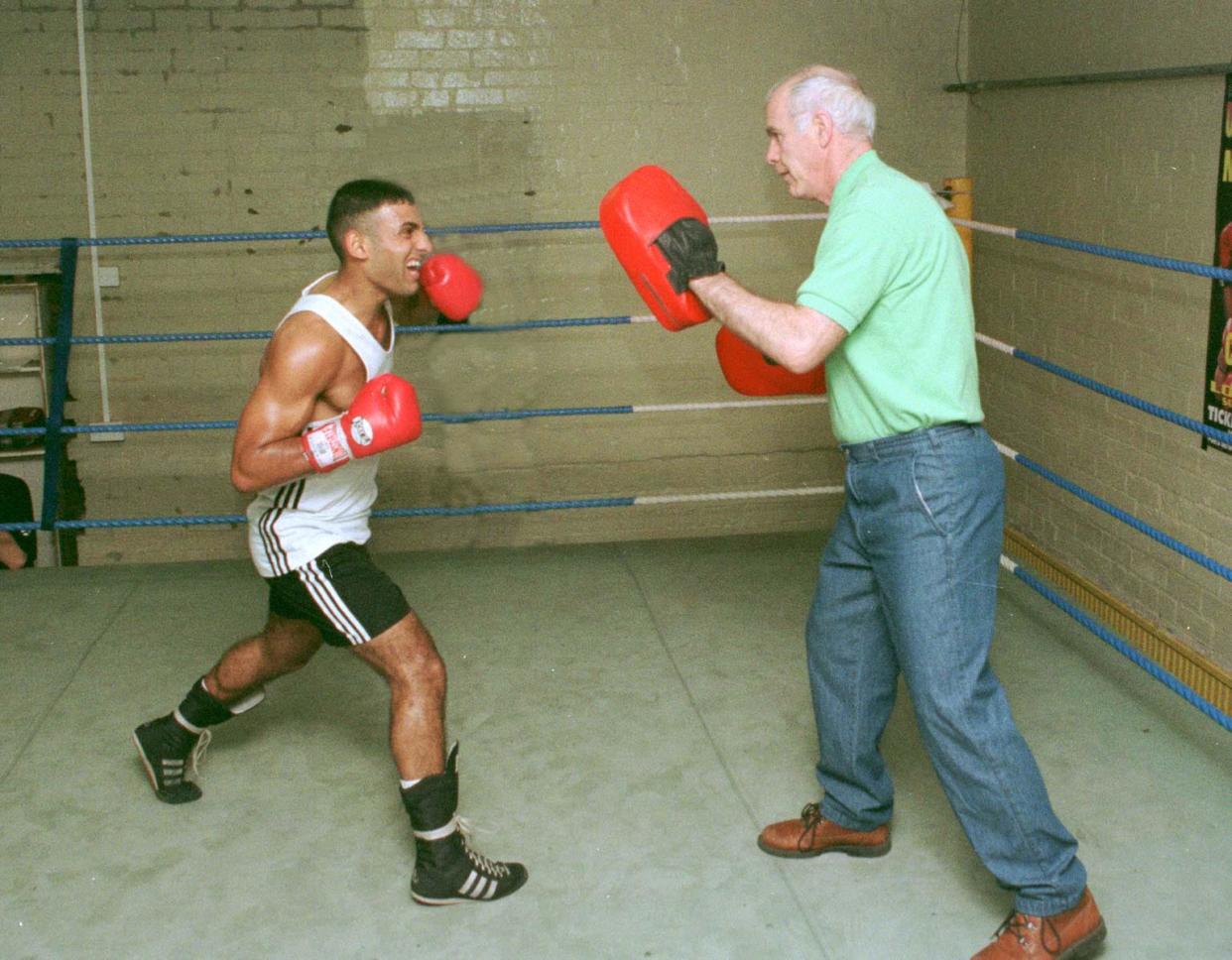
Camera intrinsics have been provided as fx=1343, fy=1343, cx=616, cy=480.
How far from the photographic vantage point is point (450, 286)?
2691mm

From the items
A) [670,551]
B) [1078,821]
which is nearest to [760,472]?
[670,551]

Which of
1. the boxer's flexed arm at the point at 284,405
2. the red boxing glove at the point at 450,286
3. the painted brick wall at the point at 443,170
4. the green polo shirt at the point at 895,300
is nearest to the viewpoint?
the green polo shirt at the point at 895,300

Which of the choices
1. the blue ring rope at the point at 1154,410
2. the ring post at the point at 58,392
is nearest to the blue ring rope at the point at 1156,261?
the blue ring rope at the point at 1154,410

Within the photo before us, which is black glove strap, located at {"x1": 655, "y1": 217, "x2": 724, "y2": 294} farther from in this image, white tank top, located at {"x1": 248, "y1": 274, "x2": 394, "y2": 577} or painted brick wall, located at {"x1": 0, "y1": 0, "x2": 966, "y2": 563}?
painted brick wall, located at {"x1": 0, "y1": 0, "x2": 966, "y2": 563}

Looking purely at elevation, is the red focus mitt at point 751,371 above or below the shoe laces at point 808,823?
above

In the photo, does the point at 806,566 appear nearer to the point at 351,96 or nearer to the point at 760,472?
the point at 760,472

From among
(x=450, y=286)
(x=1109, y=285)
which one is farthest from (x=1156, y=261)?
(x=450, y=286)

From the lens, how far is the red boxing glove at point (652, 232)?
2.06m

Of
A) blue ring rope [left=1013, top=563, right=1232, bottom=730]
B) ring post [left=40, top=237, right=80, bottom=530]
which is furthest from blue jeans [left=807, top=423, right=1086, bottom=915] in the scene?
ring post [left=40, top=237, right=80, bottom=530]

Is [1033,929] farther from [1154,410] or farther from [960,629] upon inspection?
[1154,410]

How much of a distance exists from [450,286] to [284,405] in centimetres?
63

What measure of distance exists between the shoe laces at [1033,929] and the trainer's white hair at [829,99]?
115cm

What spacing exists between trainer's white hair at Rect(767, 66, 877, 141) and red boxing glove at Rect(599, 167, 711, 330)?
25cm

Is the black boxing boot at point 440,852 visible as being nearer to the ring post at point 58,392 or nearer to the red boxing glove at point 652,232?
the red boxing glove at point 652,232
